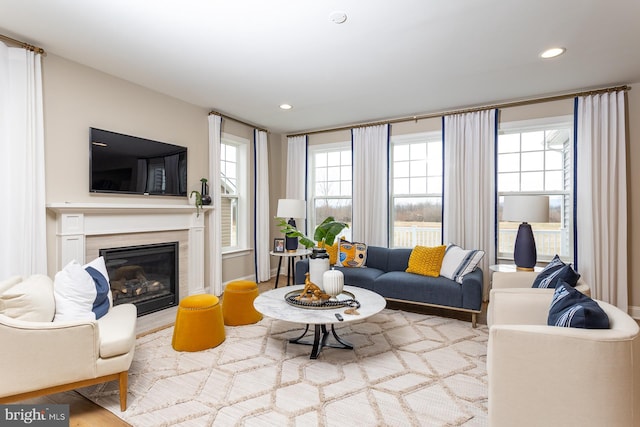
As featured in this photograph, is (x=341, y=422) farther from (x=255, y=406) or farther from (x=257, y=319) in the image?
(x=257, y=319)

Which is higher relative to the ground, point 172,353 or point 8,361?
point 8,361

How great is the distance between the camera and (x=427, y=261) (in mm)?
3941

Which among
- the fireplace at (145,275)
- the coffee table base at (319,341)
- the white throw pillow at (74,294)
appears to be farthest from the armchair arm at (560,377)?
the fireplace at (145,275)

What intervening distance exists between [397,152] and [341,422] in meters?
3.99

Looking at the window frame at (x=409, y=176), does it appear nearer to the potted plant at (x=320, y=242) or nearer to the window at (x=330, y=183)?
the window at (x=330, y=183)

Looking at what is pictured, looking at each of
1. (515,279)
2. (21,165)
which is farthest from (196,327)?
(515,279)

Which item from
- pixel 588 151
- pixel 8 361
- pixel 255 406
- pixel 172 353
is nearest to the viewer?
pixel 8 361

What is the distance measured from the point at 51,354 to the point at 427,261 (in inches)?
138

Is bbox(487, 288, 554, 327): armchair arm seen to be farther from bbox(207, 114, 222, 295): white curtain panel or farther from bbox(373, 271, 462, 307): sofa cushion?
bbox(207, 114, 222, 295): white curtain panel

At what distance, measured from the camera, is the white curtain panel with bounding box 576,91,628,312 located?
3.57 metres

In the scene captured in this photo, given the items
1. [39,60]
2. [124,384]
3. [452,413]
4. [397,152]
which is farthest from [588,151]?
[39,60]

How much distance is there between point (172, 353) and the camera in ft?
8.95

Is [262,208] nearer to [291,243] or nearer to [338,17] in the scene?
[291,243]

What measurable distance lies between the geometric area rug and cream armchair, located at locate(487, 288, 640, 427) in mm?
467
